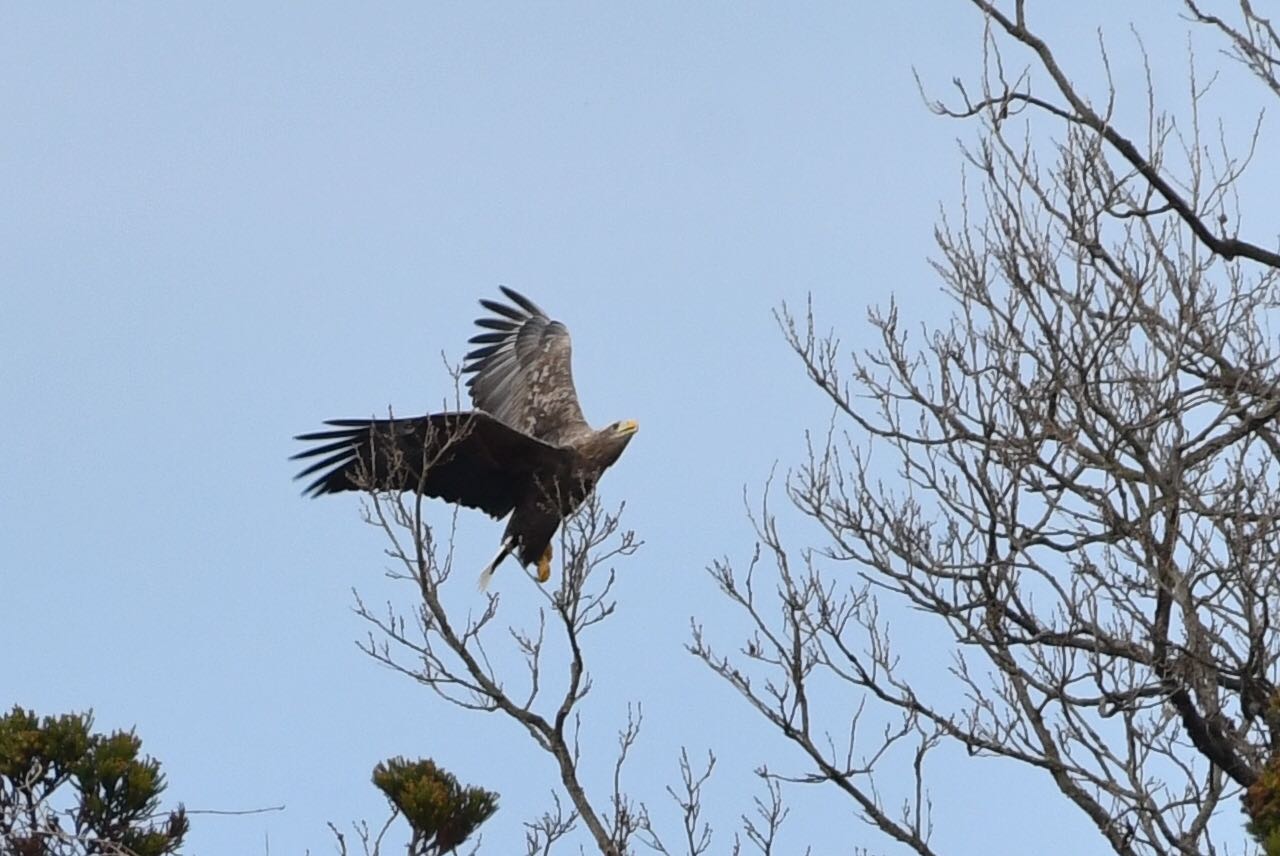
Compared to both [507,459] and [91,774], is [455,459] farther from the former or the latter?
[91,774]

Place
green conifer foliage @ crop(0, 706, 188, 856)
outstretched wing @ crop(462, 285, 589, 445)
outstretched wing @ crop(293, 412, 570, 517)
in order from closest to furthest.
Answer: green conifer foliage @ crop(0, 706, 188, 856) < outstretched wing @ crop(293, 412, 570, 517) < outstretched wing @ crop(462, 285, 589, 445)

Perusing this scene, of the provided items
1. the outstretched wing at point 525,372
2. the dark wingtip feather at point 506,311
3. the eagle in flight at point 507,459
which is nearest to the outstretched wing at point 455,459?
the eagle in flight at point 507,459

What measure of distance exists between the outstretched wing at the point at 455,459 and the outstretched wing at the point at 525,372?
0.76m

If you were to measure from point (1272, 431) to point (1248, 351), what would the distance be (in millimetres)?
299

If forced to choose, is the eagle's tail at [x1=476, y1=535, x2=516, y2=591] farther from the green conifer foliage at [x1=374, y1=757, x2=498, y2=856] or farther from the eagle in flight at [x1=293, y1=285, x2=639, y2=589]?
the green conifer foliage at [x1=374, y1=757, x2=498, y2=856]

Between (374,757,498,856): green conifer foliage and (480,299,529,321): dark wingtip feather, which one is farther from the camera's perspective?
(480,299,529,321): dark wingtip feather

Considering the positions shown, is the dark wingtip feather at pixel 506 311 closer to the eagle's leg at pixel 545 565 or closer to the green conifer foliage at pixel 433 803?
the eagle's leg at pixel 545 565

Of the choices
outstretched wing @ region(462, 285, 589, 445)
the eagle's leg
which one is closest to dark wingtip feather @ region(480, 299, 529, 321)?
outstretched wing @ region(462, 285, 589, 445)

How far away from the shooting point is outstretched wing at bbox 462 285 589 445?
388 inches

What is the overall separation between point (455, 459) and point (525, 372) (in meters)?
1.88

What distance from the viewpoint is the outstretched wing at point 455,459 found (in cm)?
806

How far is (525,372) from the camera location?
34.0 ft

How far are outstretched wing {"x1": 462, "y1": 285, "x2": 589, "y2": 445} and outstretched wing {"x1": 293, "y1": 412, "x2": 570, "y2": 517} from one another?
0.76 meters

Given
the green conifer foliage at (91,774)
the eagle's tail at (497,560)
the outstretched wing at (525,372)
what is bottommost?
the green conifer foliage at (91,774)
